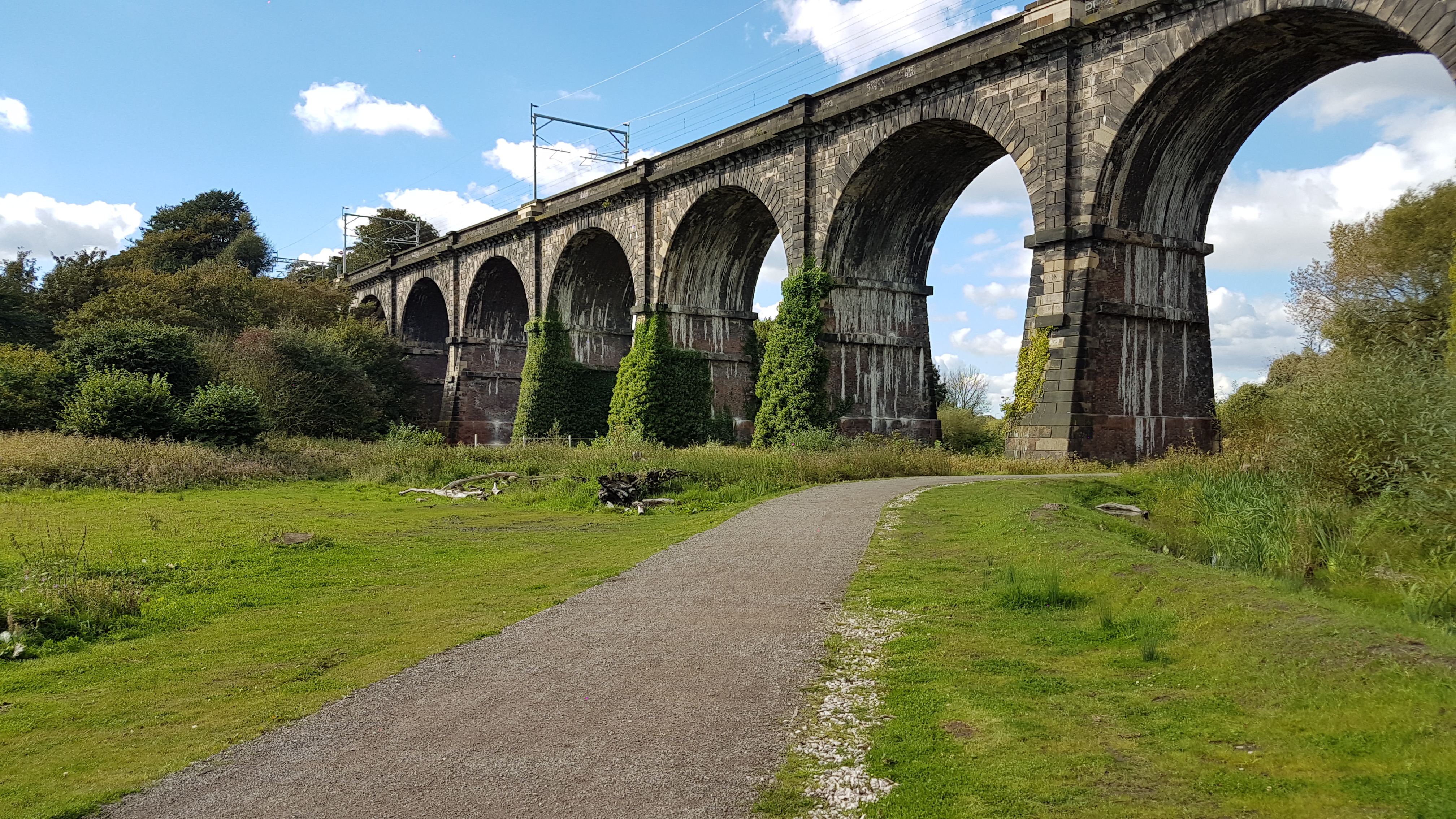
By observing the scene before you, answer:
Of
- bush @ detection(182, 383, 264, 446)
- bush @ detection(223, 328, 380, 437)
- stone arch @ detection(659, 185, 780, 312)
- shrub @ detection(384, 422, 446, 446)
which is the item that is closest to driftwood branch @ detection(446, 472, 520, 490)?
bush @ detection(182, 383, 264, 446)

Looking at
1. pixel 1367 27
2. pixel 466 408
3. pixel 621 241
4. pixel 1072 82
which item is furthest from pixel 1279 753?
pixel 466 408

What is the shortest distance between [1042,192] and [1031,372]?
351cm

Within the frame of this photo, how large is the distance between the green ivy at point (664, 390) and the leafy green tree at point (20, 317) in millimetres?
20415

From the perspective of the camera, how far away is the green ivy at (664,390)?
2894 cm

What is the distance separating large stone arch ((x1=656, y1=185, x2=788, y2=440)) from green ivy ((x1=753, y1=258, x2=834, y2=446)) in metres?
4.89

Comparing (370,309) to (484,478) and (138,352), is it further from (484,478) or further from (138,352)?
(484,478)

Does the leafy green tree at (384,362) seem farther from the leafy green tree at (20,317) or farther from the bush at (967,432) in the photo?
the bush at (967,432)

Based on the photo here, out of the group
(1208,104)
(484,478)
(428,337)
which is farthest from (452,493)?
(428,337)

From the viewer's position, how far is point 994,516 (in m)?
11.0

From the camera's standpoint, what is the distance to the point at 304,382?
30.7 metres

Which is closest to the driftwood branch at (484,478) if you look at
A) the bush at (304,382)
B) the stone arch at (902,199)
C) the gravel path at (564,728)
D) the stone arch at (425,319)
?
the stone arch at (902,199)

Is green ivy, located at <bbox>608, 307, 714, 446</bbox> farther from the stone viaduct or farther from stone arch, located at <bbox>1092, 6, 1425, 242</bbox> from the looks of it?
stone arch, located at <bbox>1092, 6, 1425, 242</bbox>

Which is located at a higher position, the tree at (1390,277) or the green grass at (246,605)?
the tree at (1390,277)

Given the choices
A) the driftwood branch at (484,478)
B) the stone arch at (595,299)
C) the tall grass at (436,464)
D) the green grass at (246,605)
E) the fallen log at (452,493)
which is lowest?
the green grass at (246,605)
